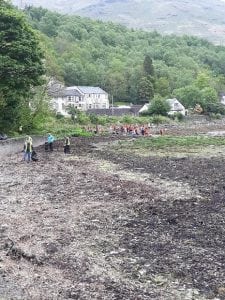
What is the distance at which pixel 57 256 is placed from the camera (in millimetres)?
14930

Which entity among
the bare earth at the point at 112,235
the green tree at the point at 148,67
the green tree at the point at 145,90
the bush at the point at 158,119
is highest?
the green tree at the point at 148,67

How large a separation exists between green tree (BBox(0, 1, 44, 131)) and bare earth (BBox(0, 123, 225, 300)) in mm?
17353

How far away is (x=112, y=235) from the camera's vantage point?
1720 cm

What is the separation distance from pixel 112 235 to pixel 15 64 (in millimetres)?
33769

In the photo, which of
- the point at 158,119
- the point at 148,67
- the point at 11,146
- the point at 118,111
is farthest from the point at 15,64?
the point at 148,67

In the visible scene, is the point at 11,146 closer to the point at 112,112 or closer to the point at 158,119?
the point at 158,119

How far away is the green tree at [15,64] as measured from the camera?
157 ft

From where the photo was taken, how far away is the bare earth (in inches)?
499

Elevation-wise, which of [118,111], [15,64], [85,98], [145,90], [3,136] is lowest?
[118,111]

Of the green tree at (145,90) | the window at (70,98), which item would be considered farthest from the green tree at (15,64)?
the green tree at (145,90)

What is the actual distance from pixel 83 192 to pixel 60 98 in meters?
108

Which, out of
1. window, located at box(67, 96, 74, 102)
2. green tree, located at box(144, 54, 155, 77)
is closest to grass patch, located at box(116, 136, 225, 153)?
window, located at box(67, 96, 74, 102)

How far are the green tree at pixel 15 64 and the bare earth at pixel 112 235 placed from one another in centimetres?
1735

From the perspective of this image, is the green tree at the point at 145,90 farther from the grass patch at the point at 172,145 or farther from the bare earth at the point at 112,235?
the bare earth at the point at 112,235
